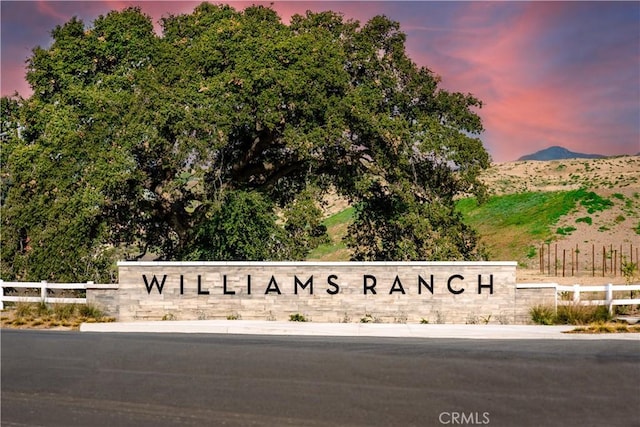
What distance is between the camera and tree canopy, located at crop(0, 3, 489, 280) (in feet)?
88.7

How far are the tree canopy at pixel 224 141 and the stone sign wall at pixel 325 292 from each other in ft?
11.1

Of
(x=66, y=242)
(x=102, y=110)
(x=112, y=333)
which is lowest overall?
(x=112, y=333)

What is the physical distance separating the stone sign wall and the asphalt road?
14.2ft

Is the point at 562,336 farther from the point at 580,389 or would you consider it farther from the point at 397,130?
the point at 397,130

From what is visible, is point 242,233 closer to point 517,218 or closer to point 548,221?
point 548,221

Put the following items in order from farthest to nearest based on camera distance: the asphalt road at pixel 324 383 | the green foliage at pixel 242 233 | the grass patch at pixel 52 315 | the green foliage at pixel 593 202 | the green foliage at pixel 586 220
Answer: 1. the green foliage at pixel 593 202
2. the green foliage at pixel 586 220
3. the green foliage at pixel 242 233
4. the grass patch at pixel 52 315
5. the asphalt road at pixel 324 383

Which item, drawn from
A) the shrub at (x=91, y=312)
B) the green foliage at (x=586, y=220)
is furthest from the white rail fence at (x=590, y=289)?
the green foliage at (x=586, y=220)

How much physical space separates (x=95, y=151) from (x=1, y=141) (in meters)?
5.84

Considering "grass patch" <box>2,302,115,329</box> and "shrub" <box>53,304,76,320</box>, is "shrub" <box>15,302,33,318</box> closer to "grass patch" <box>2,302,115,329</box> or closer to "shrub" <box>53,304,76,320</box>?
"grass patch" <box>2,302,115,329</box>

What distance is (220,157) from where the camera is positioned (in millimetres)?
29141

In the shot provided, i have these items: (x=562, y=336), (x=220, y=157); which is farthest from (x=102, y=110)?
(x=562, y=336)

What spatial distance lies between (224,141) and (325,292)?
306 inches

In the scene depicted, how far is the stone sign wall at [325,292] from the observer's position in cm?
2225

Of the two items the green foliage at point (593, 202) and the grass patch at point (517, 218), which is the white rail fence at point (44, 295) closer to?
the grass patch at point (517, 218)
